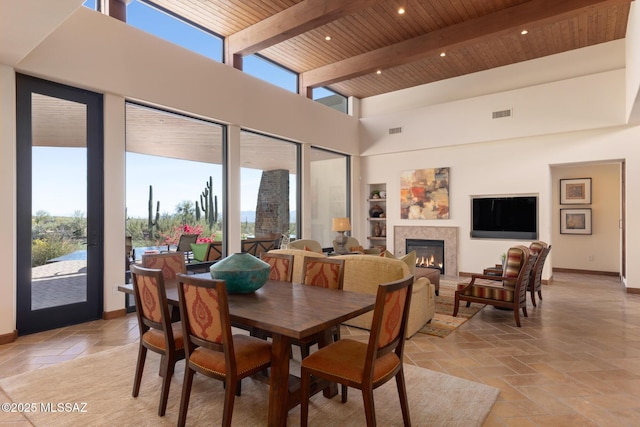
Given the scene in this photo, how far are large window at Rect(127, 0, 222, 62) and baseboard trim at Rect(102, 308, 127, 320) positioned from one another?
12.6ft

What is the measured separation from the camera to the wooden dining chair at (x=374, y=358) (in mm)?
1938

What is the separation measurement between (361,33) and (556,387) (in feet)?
18.8

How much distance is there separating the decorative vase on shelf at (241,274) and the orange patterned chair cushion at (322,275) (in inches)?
21.9

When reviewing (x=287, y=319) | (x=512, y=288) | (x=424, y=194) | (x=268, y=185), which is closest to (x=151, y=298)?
(x=287, y=319)

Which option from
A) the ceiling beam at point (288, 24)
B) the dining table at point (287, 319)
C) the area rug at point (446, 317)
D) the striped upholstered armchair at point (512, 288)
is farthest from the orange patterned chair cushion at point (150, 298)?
the ceiling beam at point (288, 24)

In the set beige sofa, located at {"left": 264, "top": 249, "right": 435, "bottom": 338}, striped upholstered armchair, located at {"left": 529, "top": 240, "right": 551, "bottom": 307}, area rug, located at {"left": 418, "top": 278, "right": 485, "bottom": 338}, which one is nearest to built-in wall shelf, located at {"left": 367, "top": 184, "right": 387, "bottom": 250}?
area rug, located at {"left": 418, "top": 278, "right": 485, "bottom": 338}

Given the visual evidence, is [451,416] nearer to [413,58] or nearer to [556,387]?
[556,387]

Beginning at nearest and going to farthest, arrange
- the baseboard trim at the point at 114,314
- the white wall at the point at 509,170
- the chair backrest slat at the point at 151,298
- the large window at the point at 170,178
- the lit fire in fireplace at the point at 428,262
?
the chair backrest slat at the point at 151,298 → the baseboard trim at the point at 114,314 → the large window at the point at 170,178 → the white wall at the point at 509,170 → the lit fire in fireplace at the point at 428,262

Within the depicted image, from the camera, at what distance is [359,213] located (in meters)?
9.35

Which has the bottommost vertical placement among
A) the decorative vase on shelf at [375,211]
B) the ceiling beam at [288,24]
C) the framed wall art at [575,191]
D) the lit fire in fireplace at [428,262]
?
the lit fire in fireplace at [428,262]

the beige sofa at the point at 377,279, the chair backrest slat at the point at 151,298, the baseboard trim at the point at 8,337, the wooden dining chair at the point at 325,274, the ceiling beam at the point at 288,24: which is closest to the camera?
the chair backrest slat at the point at 151,298

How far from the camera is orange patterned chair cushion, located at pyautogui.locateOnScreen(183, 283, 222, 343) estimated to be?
203 cm

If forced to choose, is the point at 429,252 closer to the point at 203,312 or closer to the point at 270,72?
the point at 270,72

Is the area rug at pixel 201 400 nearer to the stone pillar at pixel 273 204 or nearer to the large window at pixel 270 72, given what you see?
the stone pillar at pixel 273 204
